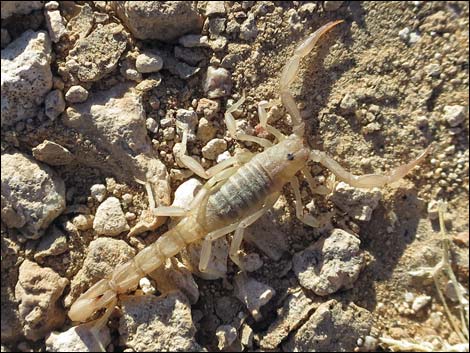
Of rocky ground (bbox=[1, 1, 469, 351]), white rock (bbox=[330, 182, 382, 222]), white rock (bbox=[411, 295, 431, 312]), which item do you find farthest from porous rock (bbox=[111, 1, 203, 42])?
white rock (bbox=[411, 295, 431, 312])

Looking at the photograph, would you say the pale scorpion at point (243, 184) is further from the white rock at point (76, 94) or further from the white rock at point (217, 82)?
the white rock at point (76, 94)

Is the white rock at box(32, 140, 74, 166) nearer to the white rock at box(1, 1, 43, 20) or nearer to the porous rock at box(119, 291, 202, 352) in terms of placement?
the white rock at box(1, 1, 43, 20)

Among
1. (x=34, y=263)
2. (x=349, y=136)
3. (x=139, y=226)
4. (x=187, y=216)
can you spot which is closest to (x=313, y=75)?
(x=349, y=136)

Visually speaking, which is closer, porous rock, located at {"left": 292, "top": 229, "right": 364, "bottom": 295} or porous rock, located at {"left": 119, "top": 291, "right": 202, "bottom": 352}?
porous rock, located at {"left": 119, "top": 291, "right": 202, "bottom": 352}

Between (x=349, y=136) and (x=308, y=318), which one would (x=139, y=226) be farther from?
(x=349, y=136)

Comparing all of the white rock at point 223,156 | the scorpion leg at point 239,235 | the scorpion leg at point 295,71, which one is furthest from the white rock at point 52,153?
the scorpion leg at point 295,71

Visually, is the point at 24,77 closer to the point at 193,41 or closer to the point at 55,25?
the point at 55,25
